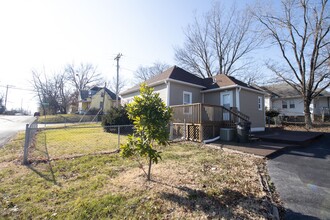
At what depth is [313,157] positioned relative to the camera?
673 cm

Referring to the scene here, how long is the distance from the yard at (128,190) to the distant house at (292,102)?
23.9m

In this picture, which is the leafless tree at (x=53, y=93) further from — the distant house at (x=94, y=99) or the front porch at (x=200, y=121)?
the front porch at (x=200, y=121)

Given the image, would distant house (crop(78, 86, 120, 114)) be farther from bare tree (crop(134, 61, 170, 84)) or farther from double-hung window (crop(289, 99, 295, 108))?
double-hung window (crop(289, 99, 295, 108))

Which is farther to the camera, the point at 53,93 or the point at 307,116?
the point at 53,93

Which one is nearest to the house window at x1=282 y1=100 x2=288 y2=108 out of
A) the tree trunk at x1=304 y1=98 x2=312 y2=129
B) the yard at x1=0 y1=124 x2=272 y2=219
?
the tree trunk at x1=304 y1=98 x2=312 y2=129

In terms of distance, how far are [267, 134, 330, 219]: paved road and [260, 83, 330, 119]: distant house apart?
2061 centimetres

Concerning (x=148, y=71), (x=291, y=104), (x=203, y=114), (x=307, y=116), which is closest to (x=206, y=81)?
(x=203, y=114)

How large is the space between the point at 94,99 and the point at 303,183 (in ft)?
135

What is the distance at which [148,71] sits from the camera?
39.3 m

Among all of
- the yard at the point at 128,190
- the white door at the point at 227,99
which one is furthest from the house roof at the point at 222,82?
the yard at the point at 128,190

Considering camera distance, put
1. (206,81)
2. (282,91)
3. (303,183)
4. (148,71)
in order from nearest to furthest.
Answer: (303,183), (206,81), (282,91), (148,71)

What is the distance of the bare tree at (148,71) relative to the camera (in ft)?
125

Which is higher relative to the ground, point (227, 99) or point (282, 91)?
point (282, 91)

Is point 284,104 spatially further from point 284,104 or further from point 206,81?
point 206,81
